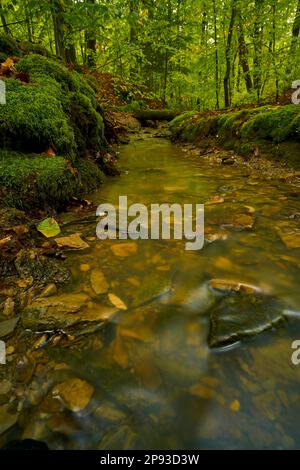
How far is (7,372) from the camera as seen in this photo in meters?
1.42

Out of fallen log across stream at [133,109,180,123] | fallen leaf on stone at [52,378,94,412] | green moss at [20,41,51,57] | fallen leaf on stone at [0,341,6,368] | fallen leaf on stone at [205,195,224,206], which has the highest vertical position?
green moss at [20,41,51,57]

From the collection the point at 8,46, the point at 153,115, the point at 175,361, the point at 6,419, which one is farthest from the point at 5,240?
the point at 153,115

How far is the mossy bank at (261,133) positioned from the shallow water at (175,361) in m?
3.28

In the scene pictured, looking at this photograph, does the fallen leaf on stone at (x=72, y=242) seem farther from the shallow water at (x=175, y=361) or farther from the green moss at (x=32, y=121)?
the green moss at (x=32, y=121)

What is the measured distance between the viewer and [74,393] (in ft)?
4.41

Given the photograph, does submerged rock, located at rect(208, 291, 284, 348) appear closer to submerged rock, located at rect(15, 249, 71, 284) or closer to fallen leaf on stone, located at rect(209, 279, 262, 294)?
fallen leaf on stone, located at rect(209, 279, 262, 294)

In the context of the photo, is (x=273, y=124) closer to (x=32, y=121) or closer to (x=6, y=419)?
(x=32, y=121)

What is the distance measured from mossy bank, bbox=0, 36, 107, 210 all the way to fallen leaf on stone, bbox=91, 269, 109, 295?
109 cm

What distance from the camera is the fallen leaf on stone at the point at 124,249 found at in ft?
8.09

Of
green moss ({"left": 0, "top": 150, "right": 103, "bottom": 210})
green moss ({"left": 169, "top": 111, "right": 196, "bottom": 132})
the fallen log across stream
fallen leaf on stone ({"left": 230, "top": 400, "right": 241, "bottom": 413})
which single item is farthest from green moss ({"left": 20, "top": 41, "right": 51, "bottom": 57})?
the fallen log across stream

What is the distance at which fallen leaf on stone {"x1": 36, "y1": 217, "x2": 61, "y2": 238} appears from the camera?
2574 mm

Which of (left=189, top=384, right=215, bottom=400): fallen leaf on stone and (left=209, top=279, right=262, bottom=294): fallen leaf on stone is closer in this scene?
(left=189, top=384, right=215, bottom=400): fallen leaf on stone

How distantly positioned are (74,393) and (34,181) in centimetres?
211

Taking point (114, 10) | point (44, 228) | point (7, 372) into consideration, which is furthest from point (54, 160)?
point (7, 372)
